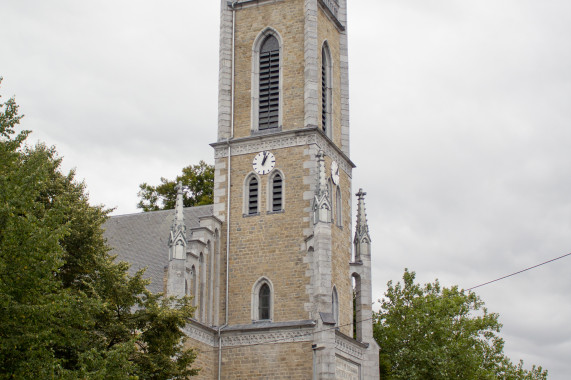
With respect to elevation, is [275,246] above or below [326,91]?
below

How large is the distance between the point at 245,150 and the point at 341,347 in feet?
26.8

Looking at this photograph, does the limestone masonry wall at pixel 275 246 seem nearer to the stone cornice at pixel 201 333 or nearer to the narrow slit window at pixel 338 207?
the stone cornice at pixel 201 333

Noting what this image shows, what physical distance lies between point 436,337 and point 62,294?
2416 cm

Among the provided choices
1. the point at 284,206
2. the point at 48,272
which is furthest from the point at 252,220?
the point at 48,272

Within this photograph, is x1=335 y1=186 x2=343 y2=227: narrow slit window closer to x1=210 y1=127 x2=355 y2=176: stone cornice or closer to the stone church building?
the stone church building

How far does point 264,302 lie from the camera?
3406cm

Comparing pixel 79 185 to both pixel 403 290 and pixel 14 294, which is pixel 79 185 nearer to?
pixel 14 294

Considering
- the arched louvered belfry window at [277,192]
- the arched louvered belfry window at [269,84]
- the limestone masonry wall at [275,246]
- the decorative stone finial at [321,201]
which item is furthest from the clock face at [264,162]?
the decorative stone finial at [321,201]

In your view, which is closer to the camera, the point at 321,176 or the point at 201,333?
the point at 201,333

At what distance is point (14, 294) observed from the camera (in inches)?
814

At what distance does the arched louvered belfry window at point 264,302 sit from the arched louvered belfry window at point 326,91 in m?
6.78

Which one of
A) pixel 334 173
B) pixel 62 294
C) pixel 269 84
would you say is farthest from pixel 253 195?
pixel 62 294

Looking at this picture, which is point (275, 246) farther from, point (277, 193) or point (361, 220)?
point (361, 220)

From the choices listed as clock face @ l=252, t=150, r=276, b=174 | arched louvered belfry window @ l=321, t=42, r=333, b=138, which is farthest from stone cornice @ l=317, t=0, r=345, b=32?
clock face @ l=252, t=150, r=276, b=174
